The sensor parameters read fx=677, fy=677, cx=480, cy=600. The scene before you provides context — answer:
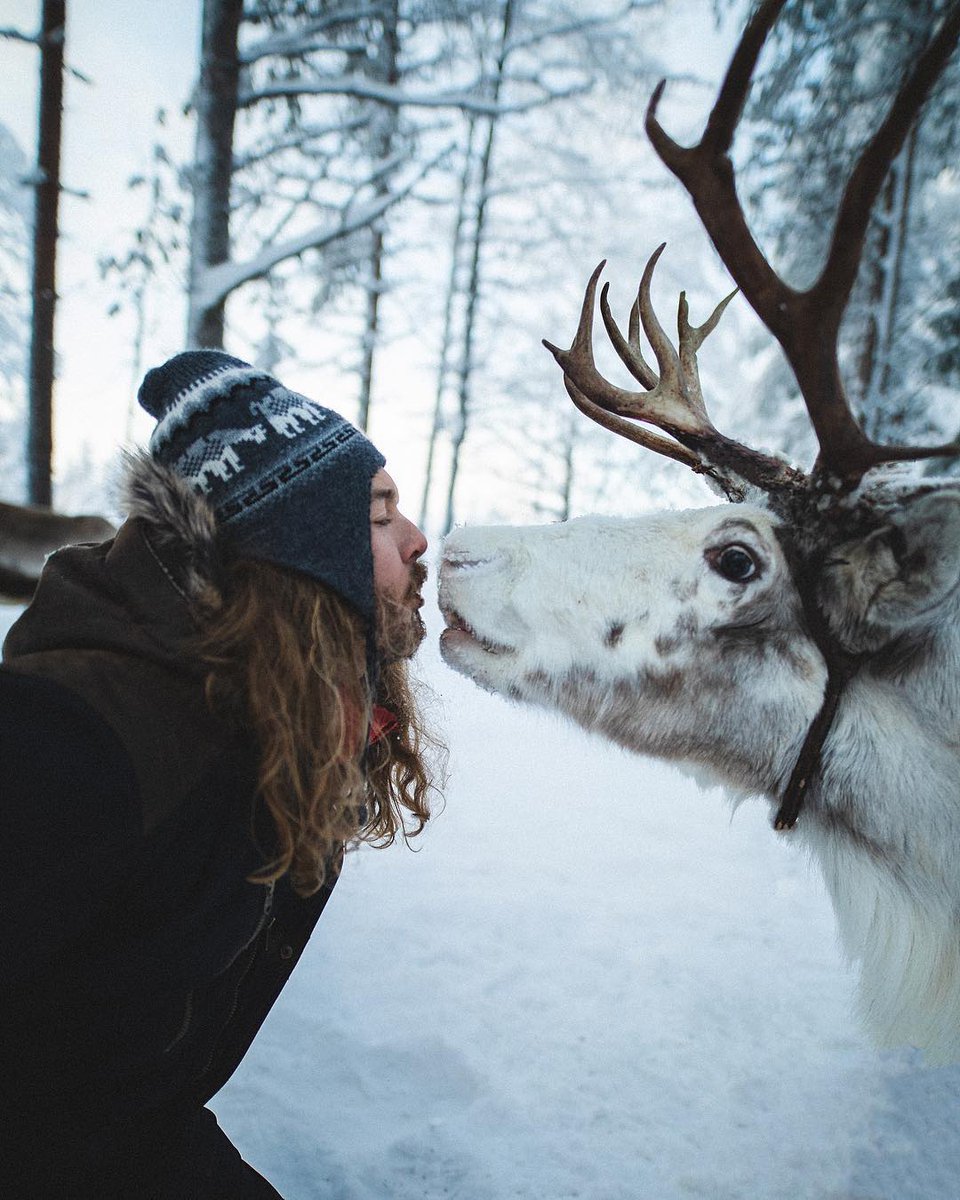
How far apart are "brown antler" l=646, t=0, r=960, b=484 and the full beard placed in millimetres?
1098

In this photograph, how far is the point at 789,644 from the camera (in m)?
1.79

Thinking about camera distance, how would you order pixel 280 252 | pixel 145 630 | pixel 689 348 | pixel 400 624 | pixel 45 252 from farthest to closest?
pixel 45 252
pixel 280 252
pixel 689 348
pixel 400 624
pixel 145 630

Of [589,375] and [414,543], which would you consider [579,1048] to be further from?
[589,375]

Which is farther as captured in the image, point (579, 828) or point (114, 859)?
point (579, 828)

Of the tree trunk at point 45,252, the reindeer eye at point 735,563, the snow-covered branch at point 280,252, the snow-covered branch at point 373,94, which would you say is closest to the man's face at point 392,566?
the reindeer eye at point 735,563

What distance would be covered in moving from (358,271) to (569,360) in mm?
8240

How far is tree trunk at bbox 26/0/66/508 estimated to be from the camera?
7.16 metres

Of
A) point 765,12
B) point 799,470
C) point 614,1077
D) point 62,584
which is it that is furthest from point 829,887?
point 765,12

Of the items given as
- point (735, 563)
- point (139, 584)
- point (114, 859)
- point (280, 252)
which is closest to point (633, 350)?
point (735, 563)

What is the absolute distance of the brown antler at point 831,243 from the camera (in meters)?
1.47

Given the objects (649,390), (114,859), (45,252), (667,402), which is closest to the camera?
(114,859)

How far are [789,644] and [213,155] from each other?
553 centimetres

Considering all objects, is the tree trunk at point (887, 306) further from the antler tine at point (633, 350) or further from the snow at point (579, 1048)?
the antler tine at point (633, 350)

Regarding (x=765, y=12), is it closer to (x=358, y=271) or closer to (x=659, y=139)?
(x=659, y=139)
